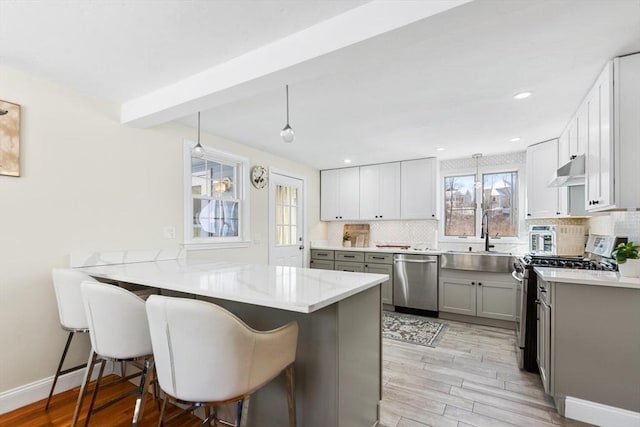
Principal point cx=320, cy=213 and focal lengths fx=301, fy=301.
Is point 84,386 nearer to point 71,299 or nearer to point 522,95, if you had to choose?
point 71,299

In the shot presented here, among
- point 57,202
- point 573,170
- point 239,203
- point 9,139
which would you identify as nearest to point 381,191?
point 239,203

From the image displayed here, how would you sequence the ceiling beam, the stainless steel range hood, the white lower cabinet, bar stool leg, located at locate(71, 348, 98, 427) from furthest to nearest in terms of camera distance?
the white lower cabinet < the stainless steel range hood < bar stool leg, located at locate(71, 348, 98, 427) < the ceiling beam

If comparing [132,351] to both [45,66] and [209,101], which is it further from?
[45,66]

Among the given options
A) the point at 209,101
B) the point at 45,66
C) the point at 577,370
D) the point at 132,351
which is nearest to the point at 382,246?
the point at 577,370

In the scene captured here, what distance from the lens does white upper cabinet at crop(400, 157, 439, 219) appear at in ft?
15.0

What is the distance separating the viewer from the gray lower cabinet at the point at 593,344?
182cm

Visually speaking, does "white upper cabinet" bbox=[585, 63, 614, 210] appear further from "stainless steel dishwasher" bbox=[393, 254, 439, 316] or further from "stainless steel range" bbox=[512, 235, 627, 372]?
"stainless steel dishwasher" bbox=[393, 254, 439, 316]

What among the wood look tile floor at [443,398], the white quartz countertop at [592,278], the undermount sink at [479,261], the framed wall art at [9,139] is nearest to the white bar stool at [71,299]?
the wood look tile floor at [443,398]

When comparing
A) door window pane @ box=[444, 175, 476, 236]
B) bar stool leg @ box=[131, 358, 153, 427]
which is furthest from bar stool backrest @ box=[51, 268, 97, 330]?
door window pane @ box=[444, 175, 476, 236]

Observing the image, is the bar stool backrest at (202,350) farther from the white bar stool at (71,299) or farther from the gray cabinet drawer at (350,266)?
the gray cabinet drawer at (350,266)

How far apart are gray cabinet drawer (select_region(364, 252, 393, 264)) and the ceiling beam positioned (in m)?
3.21

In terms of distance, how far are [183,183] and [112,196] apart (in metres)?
0.69

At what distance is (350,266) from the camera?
15.8ft

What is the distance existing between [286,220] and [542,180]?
3.43 meters
